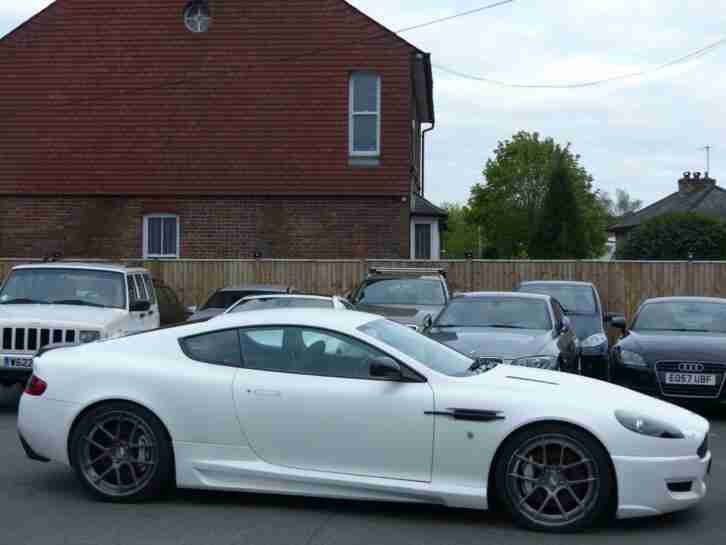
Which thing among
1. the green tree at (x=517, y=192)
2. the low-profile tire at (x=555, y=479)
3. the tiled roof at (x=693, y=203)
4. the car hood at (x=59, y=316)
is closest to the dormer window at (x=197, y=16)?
the car hood at (x=59, y=316)

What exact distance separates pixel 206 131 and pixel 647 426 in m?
20.4

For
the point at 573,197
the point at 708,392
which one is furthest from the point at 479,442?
the point at 573,197

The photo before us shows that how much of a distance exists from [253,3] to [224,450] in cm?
2032

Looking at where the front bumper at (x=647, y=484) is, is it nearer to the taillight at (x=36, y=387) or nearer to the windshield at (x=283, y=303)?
the taillight at (x=36, y=387)

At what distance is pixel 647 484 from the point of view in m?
6.98

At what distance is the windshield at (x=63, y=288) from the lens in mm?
13312

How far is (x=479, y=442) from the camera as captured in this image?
7.16m

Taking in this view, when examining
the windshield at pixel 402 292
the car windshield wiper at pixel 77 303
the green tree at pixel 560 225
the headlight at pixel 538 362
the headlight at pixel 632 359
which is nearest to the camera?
the headlight at pixel 538 362

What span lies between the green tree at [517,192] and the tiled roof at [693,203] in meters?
Answer: 5.48

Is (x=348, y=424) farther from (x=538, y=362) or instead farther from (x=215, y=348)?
(x=538, y=362)

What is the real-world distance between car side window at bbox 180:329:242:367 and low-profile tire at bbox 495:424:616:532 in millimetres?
2038

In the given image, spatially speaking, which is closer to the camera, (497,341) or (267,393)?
(267,393)

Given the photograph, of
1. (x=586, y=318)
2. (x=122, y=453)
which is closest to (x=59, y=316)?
(x=122, y=453)

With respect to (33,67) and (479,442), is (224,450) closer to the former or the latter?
(479,442)
